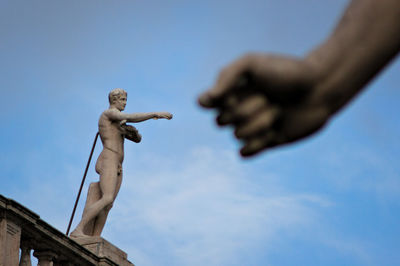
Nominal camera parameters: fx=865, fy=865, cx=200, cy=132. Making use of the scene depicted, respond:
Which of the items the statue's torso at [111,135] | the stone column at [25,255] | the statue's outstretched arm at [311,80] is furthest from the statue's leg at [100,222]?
the statue's outstretched arm at [311,80]

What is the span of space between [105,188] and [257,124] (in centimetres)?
1389

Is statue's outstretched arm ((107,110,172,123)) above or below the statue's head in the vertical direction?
below

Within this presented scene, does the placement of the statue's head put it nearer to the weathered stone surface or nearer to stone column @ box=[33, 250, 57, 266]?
the weathered stone surface

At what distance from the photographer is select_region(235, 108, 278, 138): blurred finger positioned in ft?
9.48

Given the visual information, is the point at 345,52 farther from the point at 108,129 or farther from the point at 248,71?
the point at 108,129

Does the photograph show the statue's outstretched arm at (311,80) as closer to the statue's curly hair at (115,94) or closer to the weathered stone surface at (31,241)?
the weathered stone surface at (31,241)

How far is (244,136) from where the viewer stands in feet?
9.66

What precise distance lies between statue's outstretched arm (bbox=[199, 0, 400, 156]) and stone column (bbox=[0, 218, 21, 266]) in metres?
9.79

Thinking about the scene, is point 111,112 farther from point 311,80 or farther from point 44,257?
point 311,80

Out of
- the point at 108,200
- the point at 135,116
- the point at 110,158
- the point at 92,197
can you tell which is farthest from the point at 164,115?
the point at 92,197

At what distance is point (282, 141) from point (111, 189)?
13.8m

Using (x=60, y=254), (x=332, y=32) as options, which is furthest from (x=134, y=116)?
(x=332, y=32)

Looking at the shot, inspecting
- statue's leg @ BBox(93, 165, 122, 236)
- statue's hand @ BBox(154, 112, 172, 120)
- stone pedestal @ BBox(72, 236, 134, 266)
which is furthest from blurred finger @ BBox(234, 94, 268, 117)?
statue's hand @ BBox(154, 112, 172, 120)

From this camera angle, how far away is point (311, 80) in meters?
2.98
